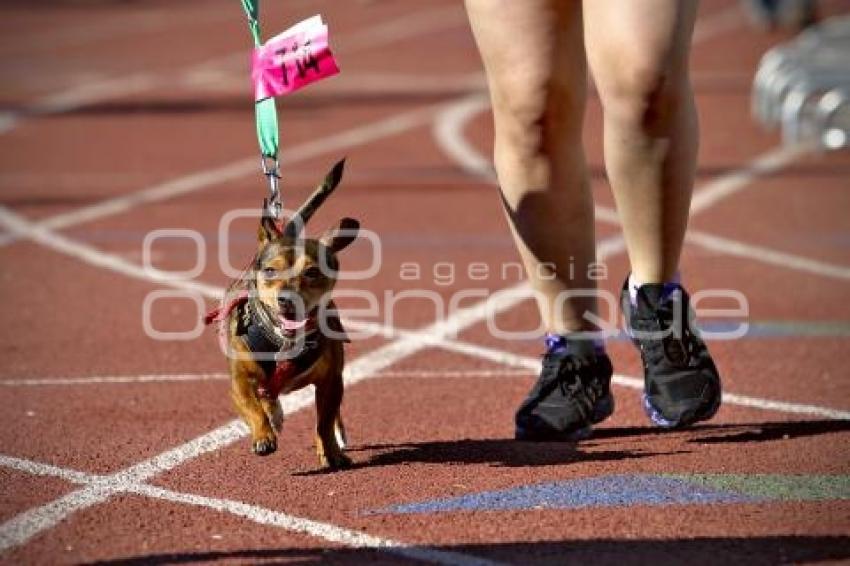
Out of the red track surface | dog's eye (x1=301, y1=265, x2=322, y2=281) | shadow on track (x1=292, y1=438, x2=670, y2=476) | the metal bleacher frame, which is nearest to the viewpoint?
the red track surface

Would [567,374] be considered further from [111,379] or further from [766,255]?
[766,255]

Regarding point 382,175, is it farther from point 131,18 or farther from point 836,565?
point 131,18

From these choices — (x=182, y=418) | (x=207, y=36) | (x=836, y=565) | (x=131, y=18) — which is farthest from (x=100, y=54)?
(x=836, y=565)

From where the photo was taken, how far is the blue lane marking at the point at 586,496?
4574 millimetres

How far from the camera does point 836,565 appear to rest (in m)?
4.04

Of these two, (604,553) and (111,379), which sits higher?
(604,553)

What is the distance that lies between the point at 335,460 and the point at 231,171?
698cm

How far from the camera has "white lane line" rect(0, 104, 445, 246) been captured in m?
10.1

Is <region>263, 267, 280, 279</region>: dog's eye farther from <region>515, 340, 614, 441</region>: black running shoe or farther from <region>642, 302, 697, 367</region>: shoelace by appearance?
<region>642, 302, 697, 367</region>: shoelace

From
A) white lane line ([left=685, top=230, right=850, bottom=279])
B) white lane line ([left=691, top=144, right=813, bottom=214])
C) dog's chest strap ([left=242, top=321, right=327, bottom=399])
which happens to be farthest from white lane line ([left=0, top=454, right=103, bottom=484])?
white lane line ([left=691, top=144, right=813, bottom=214])

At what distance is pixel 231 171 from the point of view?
11.7 meters

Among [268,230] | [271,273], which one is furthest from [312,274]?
[268,230]

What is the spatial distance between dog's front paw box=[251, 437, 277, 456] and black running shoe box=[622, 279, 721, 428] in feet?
3.95

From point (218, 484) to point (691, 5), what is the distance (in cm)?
197
